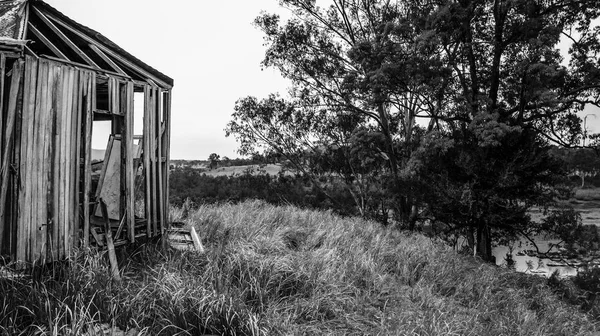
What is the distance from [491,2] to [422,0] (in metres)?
2.40

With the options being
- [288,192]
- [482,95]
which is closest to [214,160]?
[288,192]

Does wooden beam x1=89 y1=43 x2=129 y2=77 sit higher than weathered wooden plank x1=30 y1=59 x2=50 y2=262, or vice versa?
wooden beam x1=89 y1=43 x2=129 y2=77

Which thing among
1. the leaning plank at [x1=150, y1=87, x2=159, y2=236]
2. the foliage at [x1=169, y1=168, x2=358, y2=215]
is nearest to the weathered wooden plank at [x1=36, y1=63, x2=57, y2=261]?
the leaning plank at [x1=150, y1=87, x2=159, y2=236]

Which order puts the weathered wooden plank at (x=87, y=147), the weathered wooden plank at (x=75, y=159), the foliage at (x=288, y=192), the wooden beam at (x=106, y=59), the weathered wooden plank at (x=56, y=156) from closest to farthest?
1. the weathered wooden plank at (x=56, y=156)
2. the weathered wooden plank at (x=75, y=159)
3. the weathered wooden plank at (x=87, y=147)
4. the wooden beam at (x=106, y=59)
5. the foliage at (x=288, y=192)

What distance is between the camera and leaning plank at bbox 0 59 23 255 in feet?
14.9

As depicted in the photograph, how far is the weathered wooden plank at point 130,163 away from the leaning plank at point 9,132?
1756 mm

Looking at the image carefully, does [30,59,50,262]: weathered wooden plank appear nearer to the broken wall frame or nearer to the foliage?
the broken wall frame

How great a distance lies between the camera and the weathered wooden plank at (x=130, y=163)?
6.27m

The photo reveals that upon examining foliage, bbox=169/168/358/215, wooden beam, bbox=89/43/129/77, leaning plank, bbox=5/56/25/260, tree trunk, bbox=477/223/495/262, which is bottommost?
tree trunk, bbox=477/223/495/262

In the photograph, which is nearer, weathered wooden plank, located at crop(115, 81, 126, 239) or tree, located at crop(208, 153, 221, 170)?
weathered wooden plank, located at crop(115, 81, 126, 239)

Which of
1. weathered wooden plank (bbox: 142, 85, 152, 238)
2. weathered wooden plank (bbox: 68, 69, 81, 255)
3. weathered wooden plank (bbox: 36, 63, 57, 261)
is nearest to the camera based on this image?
weathered wooden plank (bbox: 36, 63, 57, 261)

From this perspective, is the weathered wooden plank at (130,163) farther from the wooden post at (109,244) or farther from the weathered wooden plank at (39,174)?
the weathered wooden plank at (39,174)

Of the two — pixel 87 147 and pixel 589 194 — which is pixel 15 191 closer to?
pixel 87 147

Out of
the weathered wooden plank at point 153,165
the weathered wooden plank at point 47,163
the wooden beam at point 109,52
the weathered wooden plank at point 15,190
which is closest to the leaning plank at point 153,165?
the weathered wooden plank at point 153,165
